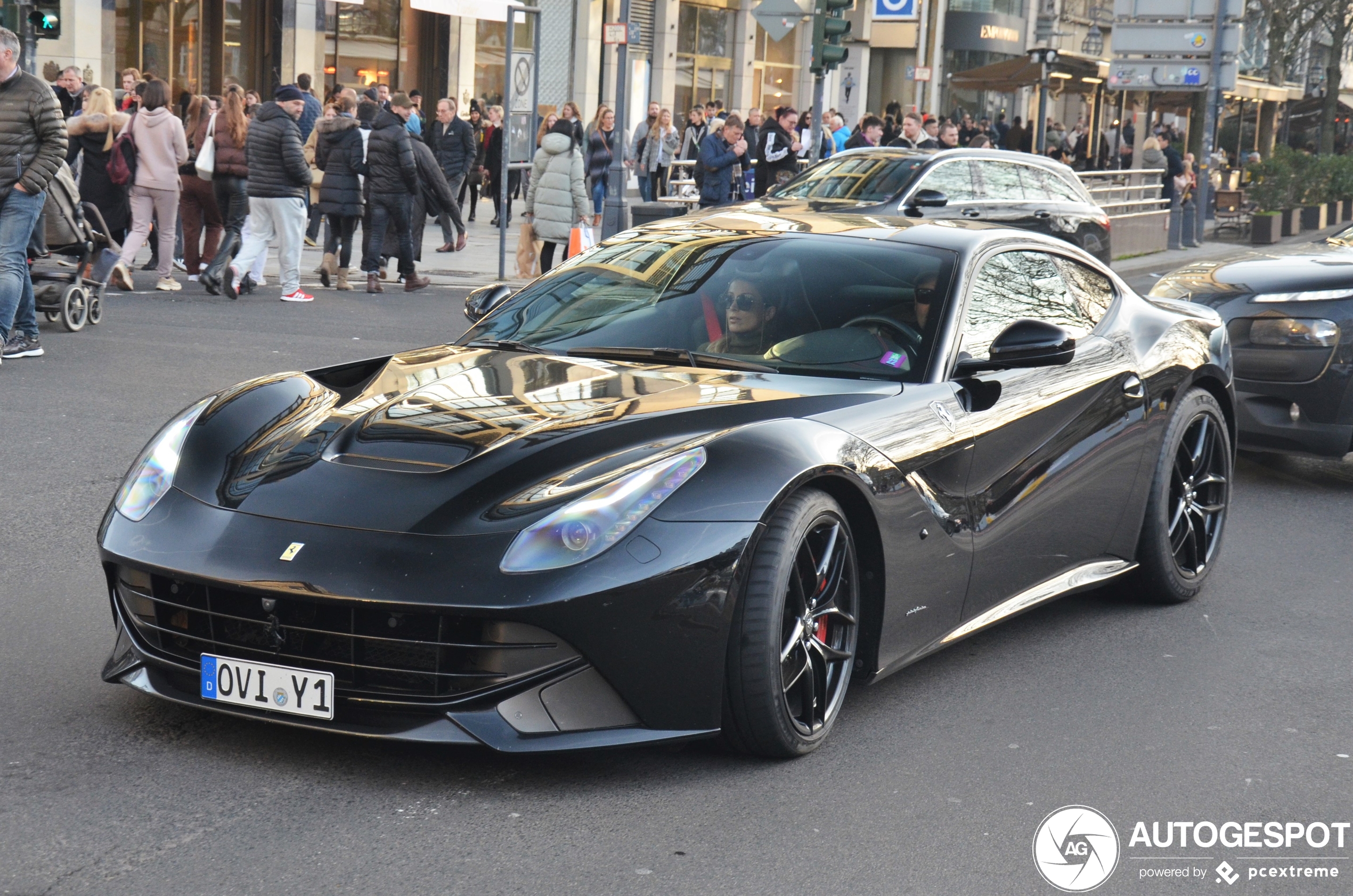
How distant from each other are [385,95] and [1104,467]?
516 inches

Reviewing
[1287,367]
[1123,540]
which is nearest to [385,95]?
[1287,367]

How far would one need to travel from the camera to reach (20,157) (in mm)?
10023

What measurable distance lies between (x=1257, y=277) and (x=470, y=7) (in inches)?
522

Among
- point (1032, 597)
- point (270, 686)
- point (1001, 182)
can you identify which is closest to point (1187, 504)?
point (1032, 597)

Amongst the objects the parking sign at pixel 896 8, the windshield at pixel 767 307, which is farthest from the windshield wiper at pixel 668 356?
the parking sign at pixel 896 8

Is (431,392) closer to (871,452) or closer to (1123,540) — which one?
(871,452)

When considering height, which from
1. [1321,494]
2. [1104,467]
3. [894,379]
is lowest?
[1321,494]

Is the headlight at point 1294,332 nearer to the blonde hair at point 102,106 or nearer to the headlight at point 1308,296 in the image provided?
the headlight at point 1308,296

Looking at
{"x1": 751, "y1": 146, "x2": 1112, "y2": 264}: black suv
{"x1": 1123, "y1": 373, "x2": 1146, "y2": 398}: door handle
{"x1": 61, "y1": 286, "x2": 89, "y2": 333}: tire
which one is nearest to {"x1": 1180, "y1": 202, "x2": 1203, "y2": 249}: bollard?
{"x1": 751, "y1": 146, "x2": 1112, "y2": 264}: black suv

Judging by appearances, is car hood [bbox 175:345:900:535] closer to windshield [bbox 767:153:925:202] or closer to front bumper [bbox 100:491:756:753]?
front bumper [bbox 100:491:756:753]

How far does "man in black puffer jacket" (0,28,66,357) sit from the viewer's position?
9984mm

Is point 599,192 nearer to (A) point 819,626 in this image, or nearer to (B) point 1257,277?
(B) point 1257,277

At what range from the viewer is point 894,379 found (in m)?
4.78

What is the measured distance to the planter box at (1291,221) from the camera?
103ft
